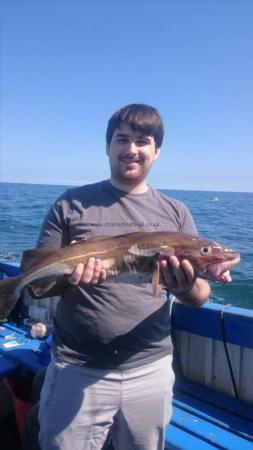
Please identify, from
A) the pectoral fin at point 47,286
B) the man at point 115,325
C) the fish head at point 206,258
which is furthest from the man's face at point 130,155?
the pectoral fin at point 47,286

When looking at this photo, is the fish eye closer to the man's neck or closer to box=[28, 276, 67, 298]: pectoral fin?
the man's neck

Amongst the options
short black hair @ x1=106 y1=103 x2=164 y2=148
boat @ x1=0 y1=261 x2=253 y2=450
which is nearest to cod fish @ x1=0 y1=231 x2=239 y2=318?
short black hair @ x1=106 y1=103 x2=164 y2=148

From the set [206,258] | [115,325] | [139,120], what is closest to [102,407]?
[115,325]

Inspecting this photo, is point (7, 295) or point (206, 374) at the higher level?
point (7, 295)

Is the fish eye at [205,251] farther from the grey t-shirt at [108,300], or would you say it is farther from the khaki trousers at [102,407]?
the khaki trousers at [102,407]

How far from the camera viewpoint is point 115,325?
114 inches

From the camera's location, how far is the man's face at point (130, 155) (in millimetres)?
3119

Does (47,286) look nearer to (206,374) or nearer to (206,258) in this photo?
(206,258)

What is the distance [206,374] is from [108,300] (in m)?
2.48

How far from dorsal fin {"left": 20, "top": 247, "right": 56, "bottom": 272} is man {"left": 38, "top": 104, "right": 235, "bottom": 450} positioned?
60mm

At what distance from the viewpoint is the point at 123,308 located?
115 inches

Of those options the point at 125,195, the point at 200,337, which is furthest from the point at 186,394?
the point at 125,195

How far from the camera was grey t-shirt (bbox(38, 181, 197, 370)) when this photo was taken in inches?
113

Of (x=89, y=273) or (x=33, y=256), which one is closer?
(x=89, y=273)
